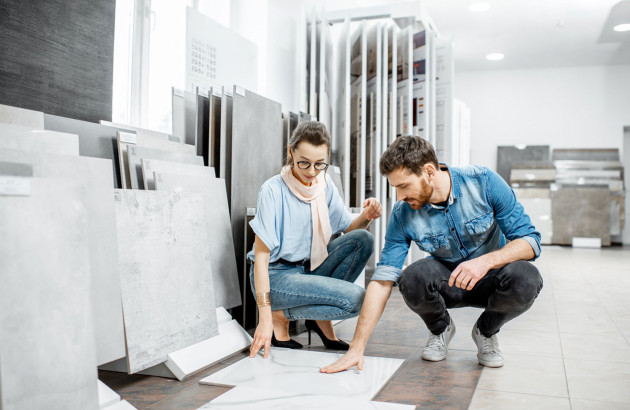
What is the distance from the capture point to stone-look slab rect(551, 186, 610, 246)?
26.7ft

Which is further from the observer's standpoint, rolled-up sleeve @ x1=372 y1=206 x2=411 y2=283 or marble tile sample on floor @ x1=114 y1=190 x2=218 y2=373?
rolled-up sleeve @ x1=372 y1=206 x2=411 y2=283

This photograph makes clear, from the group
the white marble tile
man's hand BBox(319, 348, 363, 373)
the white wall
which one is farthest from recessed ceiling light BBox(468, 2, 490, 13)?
the white marble tile

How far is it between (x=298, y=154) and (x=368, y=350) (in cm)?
84

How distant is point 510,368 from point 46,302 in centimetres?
153

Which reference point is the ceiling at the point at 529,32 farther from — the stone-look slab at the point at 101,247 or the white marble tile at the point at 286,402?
the white marble tile at the point at 286,402

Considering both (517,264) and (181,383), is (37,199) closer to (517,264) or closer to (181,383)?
(181,383)

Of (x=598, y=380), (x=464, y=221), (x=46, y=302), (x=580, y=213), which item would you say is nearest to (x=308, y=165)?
(x=464, y=221)

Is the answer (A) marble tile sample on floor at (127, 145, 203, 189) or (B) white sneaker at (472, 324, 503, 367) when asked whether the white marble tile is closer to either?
(B) white sneaker at (472, 324, 503, 367)

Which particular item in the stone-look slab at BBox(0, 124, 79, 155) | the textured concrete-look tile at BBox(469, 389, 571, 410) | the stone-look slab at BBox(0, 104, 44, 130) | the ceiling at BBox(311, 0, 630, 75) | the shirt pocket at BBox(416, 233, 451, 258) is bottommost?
the textured concrete-look tile at BBox(469, 389, 571, 410)

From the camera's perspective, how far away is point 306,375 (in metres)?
1.78

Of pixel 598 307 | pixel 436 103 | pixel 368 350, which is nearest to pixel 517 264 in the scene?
pixel 368 350

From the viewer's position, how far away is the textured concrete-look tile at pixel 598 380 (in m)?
1.64

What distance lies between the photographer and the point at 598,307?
3.25 meters

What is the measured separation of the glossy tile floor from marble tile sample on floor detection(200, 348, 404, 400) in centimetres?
4
